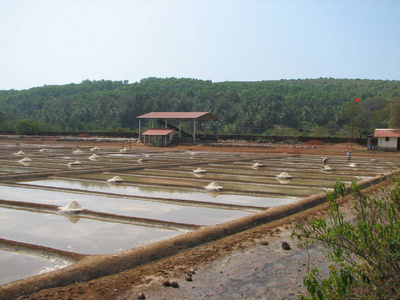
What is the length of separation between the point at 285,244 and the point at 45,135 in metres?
39.5

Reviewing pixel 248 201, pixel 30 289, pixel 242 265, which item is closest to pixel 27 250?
pixel 30 289

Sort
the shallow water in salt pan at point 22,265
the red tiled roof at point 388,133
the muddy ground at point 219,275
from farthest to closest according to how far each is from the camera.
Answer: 1. the red tiled roof at point 388,133
2. the shallow water in salt pan at point 22,265
3. the muddy ground at point 219,275

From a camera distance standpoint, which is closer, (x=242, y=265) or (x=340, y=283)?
(x=340, y=283)

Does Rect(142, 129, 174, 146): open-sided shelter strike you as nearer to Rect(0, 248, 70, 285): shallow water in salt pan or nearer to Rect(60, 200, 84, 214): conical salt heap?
Rect(60, 200, 84, 214): conical salt heap

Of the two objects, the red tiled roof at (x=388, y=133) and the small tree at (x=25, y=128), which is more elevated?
the red tiled roof at (x=388, y=133)

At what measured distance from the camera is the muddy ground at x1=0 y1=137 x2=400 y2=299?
3.52 m

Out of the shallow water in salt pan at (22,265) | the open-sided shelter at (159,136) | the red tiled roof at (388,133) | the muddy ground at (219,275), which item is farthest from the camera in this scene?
the open-sided shelter at (159,136)

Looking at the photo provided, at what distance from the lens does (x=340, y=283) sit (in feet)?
7.38

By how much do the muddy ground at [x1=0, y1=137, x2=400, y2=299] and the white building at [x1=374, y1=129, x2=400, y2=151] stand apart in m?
21.9

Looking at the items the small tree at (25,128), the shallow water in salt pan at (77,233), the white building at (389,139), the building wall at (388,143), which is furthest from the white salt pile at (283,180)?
the small tree at (25,128)

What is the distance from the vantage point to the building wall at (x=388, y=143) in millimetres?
25153

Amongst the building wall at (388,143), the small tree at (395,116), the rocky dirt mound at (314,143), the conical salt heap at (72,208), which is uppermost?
the small tree at (395,116)

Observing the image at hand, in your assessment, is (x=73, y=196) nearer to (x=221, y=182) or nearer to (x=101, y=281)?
(x=221, y=182)

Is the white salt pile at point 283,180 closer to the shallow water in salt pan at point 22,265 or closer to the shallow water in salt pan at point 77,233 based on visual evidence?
the shallow water in salt pan at point 77,233
